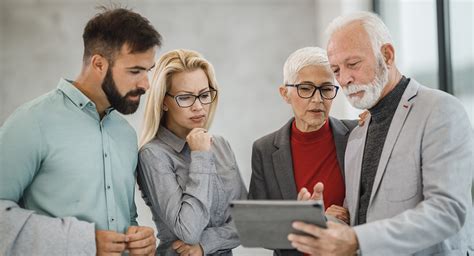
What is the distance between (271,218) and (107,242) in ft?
1.85

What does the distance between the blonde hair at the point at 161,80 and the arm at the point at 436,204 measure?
90 centimetres

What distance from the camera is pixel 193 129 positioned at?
7.16 ft

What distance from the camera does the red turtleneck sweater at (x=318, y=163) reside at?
2217 millimetres

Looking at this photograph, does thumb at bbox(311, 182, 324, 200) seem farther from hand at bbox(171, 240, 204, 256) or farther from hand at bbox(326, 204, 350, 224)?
hand at bbox(171, 240, 204, 256)

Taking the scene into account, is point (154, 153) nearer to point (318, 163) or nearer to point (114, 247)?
point (114, 247)

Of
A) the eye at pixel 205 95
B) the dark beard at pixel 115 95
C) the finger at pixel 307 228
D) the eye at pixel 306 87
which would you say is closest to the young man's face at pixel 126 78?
the dark beard at pixel 115 95

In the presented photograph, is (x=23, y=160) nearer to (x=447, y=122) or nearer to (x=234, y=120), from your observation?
(x=447, y=122)

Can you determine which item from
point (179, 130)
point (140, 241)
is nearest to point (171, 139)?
point (179, 130)

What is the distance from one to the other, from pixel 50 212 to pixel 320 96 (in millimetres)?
1081

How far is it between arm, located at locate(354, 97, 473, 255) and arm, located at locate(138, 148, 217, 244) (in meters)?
0.59

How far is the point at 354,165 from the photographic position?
2.05 m

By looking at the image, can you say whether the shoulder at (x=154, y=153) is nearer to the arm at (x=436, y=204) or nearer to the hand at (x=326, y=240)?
the hand at (x=326, y=240)

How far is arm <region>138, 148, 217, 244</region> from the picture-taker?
2.02 meters

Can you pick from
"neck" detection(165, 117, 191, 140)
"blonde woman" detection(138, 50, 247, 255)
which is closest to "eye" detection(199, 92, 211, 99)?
"blonde woman" detection(138, 50, 247, 255)
